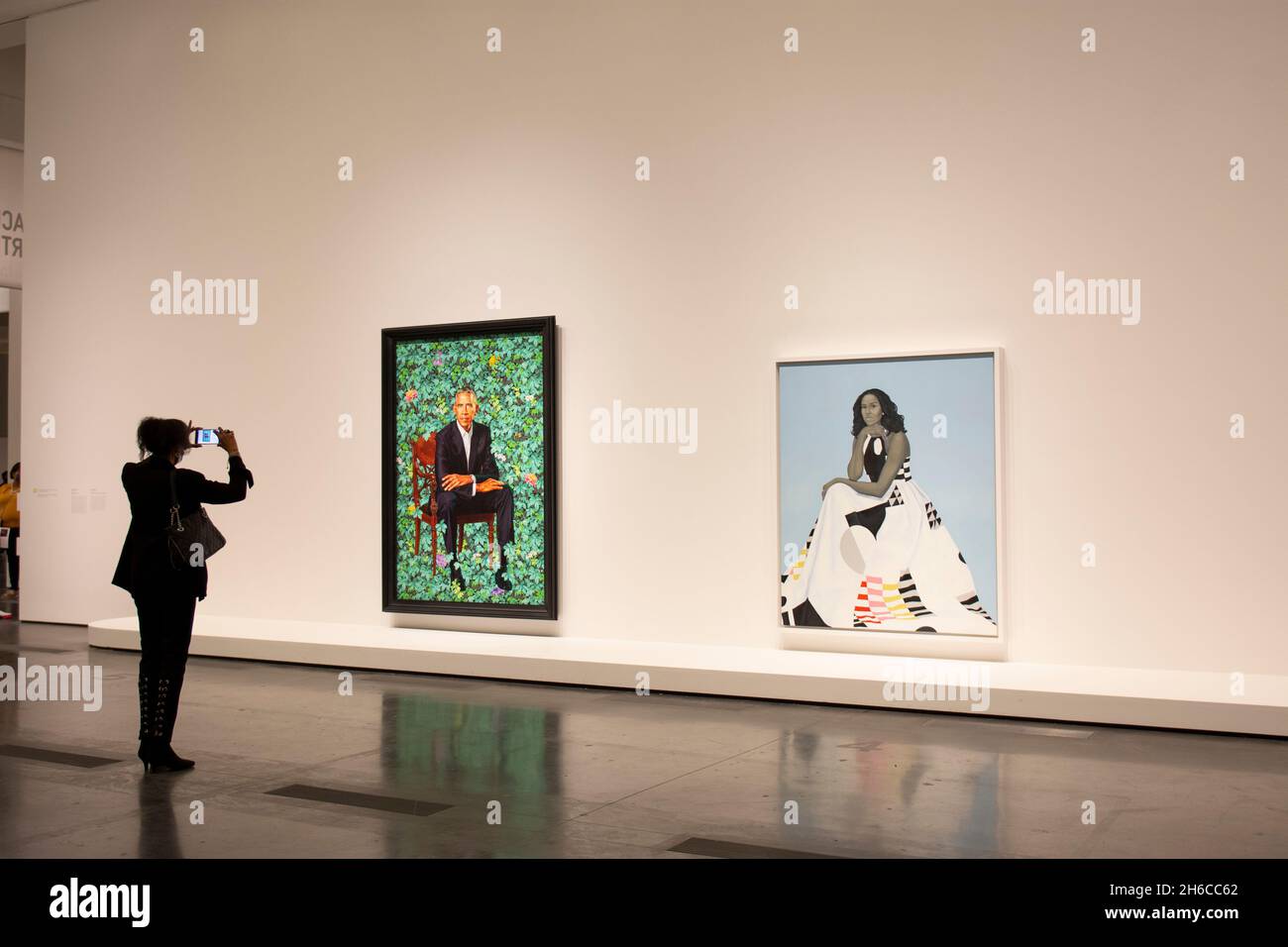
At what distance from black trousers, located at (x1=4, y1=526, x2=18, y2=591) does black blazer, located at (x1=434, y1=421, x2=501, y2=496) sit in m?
8.88

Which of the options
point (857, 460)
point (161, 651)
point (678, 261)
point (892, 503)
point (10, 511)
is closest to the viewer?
point (161, 651)

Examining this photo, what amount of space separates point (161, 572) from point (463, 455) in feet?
14.1

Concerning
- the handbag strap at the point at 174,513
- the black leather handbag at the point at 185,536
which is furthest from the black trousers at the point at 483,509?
the handbag strap at the point at 174,513

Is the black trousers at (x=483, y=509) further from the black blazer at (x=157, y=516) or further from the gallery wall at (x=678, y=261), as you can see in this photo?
the black blazer at (x=157, y=516)

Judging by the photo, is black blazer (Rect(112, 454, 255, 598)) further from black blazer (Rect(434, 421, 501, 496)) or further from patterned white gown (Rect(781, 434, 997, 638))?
patterned white gown (Rect(781, 434, 997, 638))

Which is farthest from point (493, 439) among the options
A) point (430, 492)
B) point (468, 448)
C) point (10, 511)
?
point (10, 511)

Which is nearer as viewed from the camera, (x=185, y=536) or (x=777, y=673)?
(x=185, y=536)

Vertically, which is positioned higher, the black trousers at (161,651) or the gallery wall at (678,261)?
the gallery wall at (678,261)

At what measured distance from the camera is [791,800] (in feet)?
19.3

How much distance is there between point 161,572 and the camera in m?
6.43

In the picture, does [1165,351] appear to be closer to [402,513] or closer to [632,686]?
[632,686]

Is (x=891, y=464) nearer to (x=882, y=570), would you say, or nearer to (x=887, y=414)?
(x=887, y=414)

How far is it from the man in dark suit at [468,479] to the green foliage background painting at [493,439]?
60 millimetres

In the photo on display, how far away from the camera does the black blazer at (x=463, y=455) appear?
1047 cm
